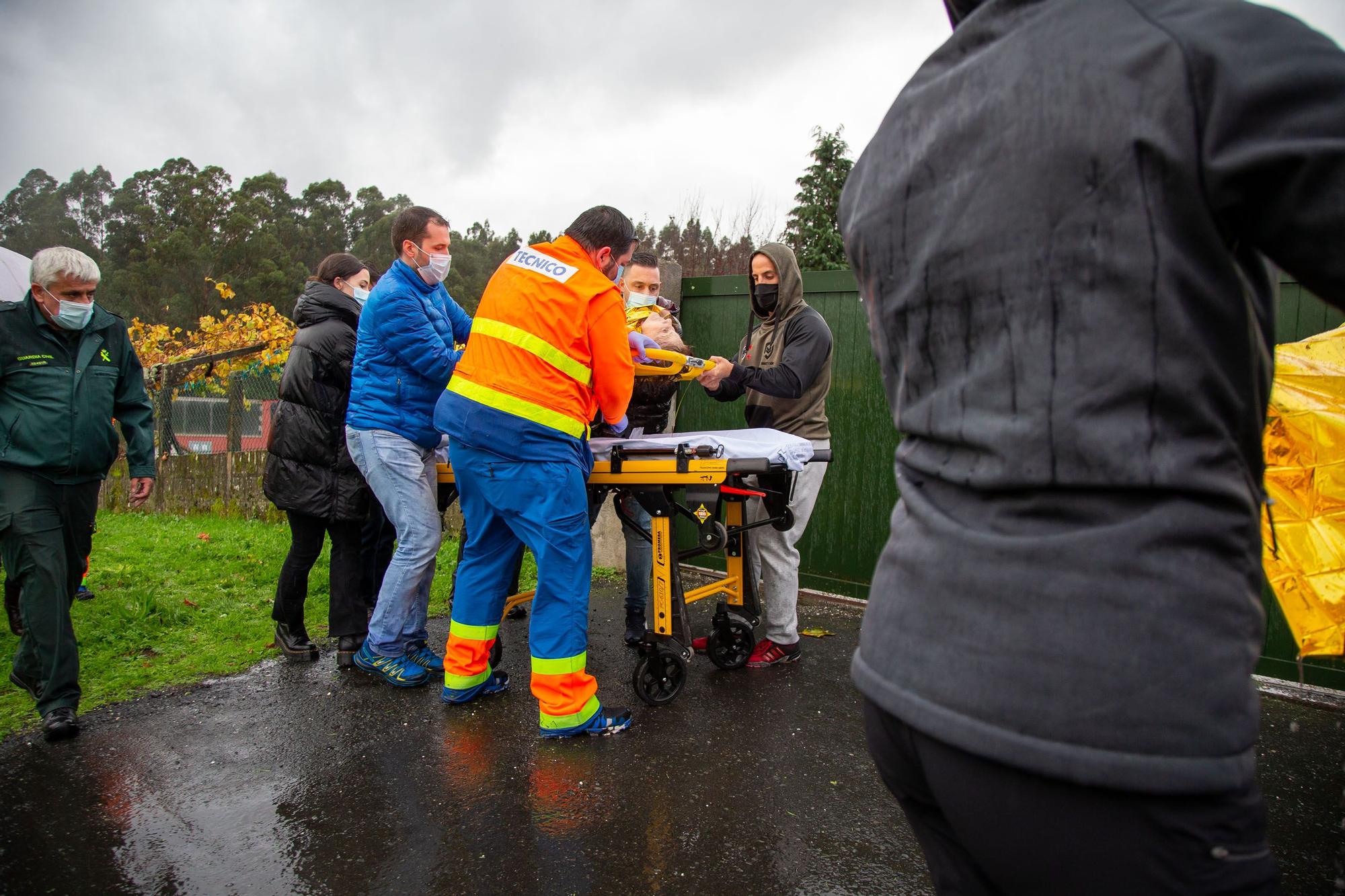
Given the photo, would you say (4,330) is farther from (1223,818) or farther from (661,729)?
(1223,818)

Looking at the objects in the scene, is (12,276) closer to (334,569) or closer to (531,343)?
(334,569)

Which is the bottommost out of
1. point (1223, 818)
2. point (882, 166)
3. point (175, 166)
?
point (1223, 818)

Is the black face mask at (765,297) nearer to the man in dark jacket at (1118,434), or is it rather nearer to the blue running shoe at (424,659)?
the blue running shoe at (424,659)

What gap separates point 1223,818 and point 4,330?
15.0 feet

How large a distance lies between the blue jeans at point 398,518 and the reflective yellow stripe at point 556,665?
1073 millimetres

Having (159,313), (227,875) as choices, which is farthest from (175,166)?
(227,875)

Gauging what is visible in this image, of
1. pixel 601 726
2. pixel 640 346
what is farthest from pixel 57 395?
pixel 601 726

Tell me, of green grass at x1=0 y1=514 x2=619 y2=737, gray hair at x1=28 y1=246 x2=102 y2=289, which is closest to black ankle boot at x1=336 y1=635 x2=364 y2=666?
green grass at x1=0 y1=514 x2=619 y2=737

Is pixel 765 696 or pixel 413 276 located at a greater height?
pixel 413 276

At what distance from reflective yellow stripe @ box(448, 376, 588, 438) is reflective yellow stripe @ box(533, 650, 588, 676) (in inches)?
37.6

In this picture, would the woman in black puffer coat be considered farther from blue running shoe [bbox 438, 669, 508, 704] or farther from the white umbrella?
the white umbrella

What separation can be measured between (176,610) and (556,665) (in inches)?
129

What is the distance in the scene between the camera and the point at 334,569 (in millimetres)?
4551

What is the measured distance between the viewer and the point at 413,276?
4316 mm
